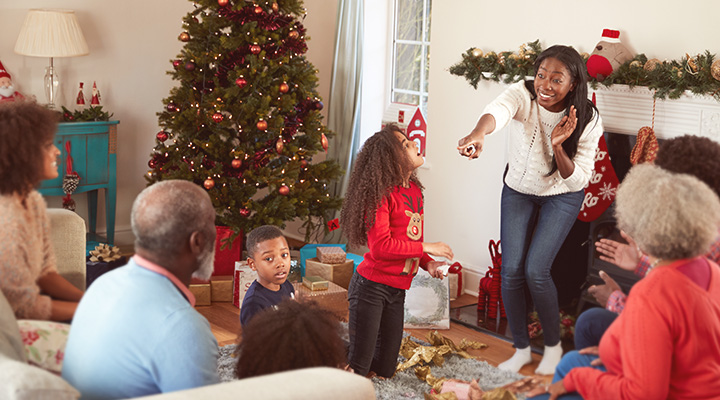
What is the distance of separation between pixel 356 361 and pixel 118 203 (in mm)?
2862

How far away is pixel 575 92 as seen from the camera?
2.71 meters

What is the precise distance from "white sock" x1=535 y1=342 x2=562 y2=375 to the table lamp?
3459mm

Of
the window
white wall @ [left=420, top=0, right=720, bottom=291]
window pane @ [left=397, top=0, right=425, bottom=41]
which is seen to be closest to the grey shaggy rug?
white wall @ [left=420, top=0, right=720, bottom=291]

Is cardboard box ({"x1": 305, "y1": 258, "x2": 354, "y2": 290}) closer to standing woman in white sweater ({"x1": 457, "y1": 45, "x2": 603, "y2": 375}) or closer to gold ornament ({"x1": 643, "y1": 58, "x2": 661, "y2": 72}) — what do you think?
standing woman in white sweater ({"x1": 457, "y1": 45, "x2": 603, "y2": 375})

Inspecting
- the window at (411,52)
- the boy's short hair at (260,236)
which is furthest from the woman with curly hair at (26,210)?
the window at (411,52)

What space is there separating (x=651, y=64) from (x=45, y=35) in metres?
3.28

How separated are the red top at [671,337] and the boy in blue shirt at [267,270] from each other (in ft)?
4.69

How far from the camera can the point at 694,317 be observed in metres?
1.39

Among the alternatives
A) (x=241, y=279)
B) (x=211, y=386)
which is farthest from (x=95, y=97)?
(x=211, y=386)

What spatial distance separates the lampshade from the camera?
4.40m

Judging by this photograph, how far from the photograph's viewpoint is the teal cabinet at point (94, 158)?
446cm

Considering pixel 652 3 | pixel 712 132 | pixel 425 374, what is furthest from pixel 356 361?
pixel 652 3

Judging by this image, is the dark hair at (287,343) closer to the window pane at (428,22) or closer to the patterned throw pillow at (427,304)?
the patterned throw pillow at (427,304)

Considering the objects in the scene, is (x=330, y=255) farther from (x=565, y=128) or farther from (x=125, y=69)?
(x=125, y=69)
